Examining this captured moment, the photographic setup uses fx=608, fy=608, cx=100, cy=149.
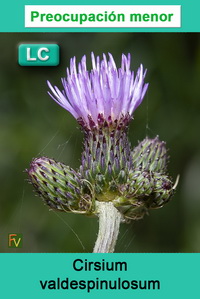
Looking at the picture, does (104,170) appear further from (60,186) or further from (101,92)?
(101,92)

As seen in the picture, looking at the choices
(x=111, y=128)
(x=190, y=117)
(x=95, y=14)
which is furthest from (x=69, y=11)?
(x=190, y=117)

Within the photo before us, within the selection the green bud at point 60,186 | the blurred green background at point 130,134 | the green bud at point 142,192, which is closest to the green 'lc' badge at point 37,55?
the blurred green background at point 130,134

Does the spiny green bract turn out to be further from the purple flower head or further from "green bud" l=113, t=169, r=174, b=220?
the purple flower head

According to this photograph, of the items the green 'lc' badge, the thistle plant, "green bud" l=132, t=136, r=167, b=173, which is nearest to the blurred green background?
the green 'lc' badge

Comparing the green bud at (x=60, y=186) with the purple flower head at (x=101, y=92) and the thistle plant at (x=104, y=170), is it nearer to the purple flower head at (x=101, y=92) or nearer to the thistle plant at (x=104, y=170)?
the thistle plant at (x=104, y=170)

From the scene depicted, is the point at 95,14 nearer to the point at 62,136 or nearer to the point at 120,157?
the point at 120,157

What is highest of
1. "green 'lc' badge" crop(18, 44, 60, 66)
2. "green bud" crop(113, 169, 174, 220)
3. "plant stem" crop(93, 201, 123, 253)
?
"green 'lc' badge" crop(18, 44, 60, 66)

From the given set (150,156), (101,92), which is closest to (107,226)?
(150,156)
